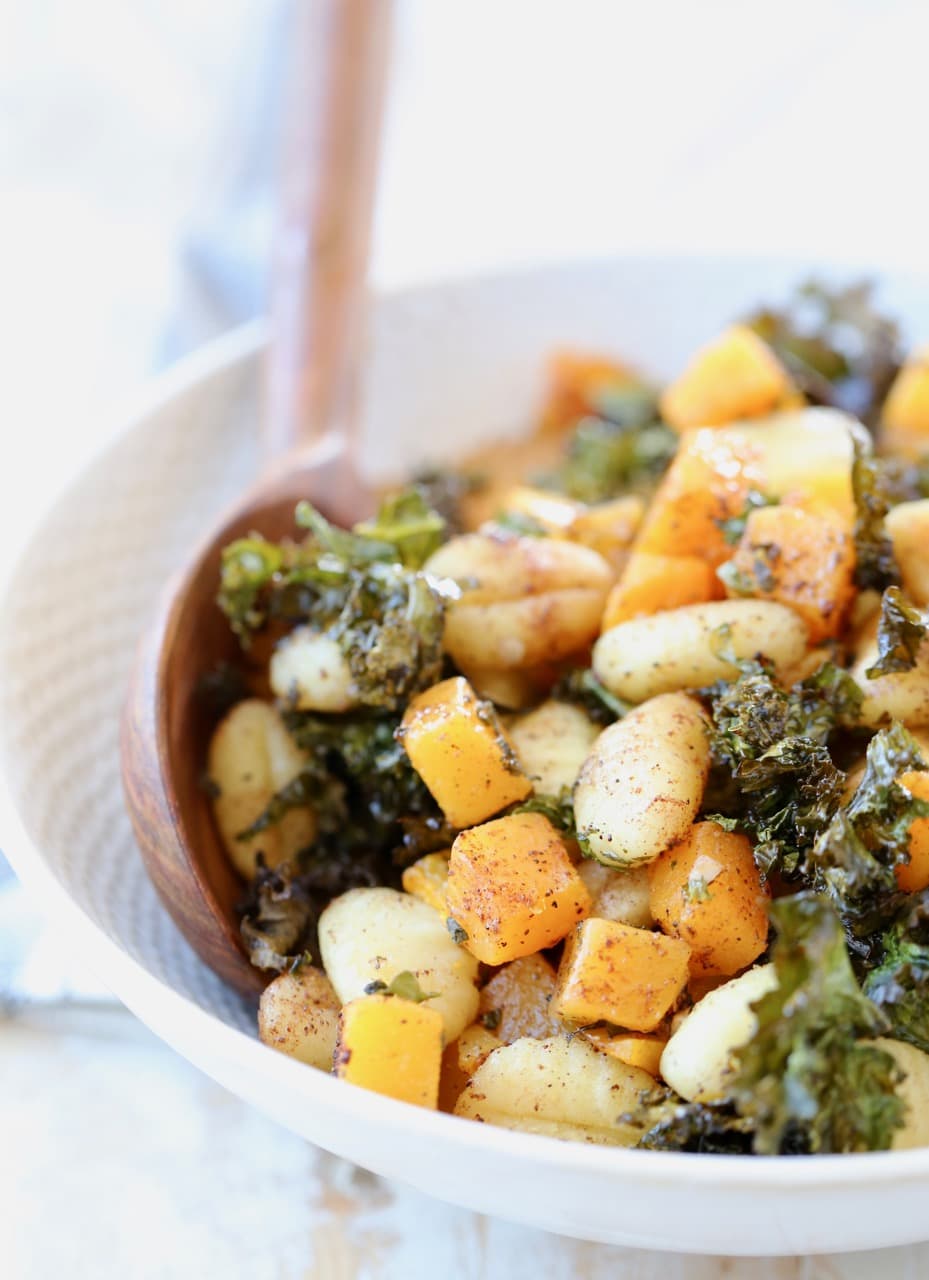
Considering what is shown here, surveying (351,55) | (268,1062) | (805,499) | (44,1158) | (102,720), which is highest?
(351,55)

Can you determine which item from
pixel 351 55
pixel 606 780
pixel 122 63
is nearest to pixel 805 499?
pixel 606 780

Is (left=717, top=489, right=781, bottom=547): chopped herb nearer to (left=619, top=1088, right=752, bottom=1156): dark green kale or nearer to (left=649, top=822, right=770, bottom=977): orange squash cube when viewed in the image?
(left=649, top=822, right=770, bottom=977): orange squash cube

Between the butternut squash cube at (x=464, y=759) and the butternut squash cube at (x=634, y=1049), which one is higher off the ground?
the butternut squash cube at (x=464, y=759)

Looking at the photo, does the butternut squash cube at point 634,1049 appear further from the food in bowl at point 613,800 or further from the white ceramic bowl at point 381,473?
the white ceramic bowl at point 381,473

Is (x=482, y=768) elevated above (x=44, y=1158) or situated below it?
above

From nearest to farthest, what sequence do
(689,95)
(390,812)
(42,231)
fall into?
(390,812) → (42,231) → (689,95)

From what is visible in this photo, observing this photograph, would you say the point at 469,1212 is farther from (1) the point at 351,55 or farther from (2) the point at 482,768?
(1) the point at 351,55

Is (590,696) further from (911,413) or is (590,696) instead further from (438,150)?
(438,150)

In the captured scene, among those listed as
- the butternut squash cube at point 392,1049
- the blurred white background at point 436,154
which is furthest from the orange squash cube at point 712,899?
the blurred white background at point 436,154
